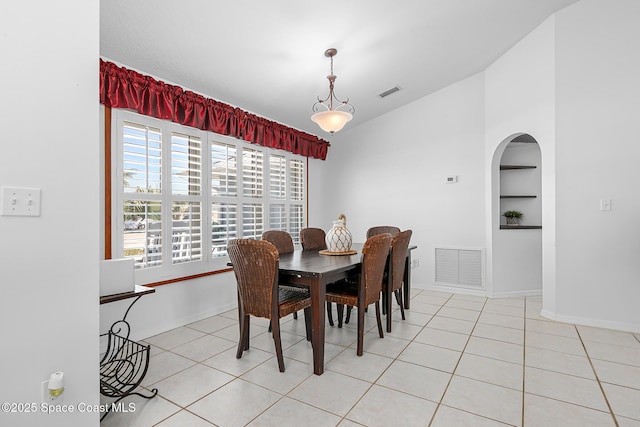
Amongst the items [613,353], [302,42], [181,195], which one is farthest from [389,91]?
[613,353]

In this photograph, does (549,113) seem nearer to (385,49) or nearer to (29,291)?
(385,49)

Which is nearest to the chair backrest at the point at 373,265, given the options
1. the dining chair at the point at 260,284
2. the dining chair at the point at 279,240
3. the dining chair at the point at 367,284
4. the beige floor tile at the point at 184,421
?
the dining chair at the point at 367,284

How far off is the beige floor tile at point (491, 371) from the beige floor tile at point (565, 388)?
6cm

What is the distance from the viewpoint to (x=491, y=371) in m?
2.21

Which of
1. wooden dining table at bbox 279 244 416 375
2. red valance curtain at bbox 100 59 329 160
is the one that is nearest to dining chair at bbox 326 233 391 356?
wooden dining table at bbox 279 244 416 375

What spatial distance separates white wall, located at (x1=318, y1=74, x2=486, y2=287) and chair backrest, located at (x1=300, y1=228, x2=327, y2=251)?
4.04 ft

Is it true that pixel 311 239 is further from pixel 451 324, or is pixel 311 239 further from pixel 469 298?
pixel 469 298

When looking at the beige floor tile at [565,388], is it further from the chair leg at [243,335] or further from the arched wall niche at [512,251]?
the arched wall niche at [512,251]

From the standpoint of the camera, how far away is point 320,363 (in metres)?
2.18

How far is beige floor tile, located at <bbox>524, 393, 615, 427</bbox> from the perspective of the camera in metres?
1.65

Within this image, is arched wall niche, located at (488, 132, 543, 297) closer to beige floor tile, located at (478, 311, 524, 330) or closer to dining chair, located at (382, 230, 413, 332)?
beige floor tile, located at (478, 311, 524, 330)

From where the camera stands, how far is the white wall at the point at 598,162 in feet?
9.58

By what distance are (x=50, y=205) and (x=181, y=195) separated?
5.98 feet

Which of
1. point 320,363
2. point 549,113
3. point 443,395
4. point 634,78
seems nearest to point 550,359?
point 443,395
